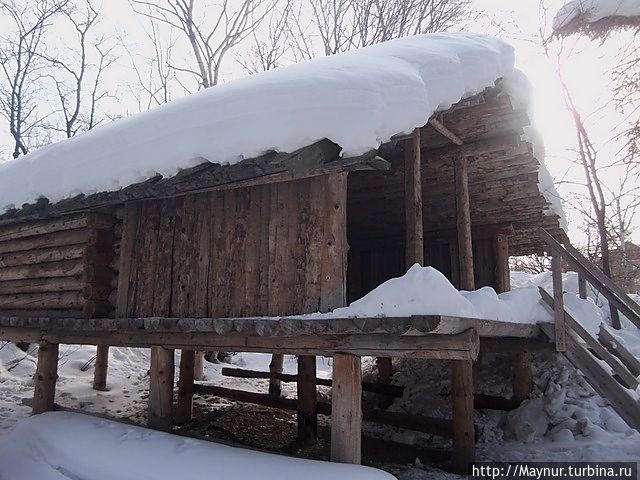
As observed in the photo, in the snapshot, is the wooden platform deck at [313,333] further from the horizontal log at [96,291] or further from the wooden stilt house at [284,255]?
the horizontal log at [96,291]

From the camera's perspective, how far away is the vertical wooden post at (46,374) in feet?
24.4

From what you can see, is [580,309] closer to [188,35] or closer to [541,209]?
[541,209]

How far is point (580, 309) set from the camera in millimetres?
6836

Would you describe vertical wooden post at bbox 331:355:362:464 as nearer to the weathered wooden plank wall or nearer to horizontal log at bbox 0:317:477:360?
horizontal log at bbox 0:317:477:360

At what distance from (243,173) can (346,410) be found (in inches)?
95.8

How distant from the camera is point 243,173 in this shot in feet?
15.6

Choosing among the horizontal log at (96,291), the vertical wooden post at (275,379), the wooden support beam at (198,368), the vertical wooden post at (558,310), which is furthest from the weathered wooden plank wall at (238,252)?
the wooden support beam at (198,368)

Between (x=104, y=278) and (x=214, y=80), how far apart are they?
14.5 metres

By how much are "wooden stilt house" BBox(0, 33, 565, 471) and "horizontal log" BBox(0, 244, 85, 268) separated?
0.02 m

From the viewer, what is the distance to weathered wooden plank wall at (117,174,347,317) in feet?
15.5

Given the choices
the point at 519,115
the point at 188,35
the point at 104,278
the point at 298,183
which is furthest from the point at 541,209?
the point at 188,35

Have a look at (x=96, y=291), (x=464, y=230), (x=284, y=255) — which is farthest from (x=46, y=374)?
(x=464, y=230)

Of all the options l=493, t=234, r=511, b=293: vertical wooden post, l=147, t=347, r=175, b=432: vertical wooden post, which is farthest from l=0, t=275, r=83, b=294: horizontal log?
l=493, t=234, r=511, b=293: vertical wooden post

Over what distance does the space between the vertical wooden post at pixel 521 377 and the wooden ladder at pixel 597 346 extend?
1.94m
